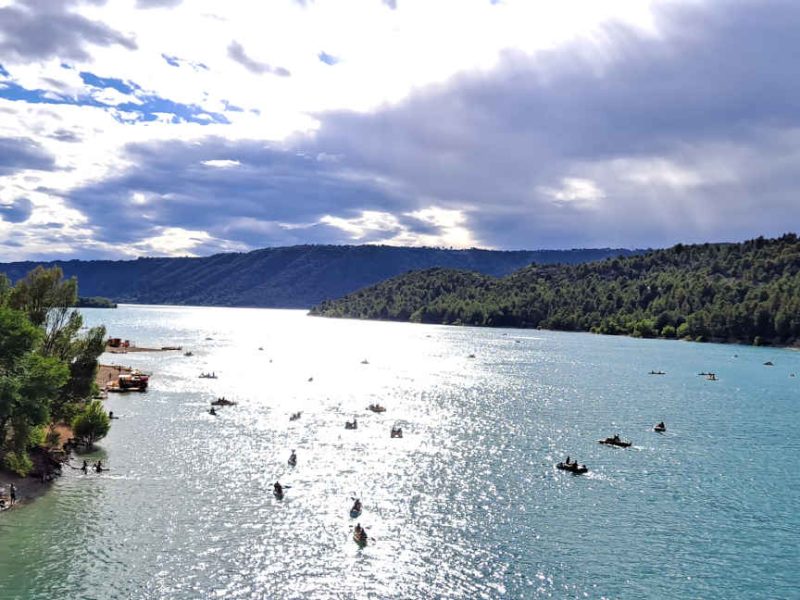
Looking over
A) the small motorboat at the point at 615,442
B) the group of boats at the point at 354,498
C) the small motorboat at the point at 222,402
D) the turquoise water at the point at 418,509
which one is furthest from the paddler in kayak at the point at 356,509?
the small motorboat at the point at 222,402

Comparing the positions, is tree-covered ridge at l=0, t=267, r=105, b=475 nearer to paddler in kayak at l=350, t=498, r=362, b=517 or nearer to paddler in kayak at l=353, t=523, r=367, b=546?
paddler in kayak at l=350, t=498, r=362, b=517

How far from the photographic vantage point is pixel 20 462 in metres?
61.5

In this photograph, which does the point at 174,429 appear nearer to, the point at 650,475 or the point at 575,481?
the point at 575,481

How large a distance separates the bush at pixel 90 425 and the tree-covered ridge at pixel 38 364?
1.82m

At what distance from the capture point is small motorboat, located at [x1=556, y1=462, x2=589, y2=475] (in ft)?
246

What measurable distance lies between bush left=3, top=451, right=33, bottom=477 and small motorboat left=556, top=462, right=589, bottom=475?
55.0 meters

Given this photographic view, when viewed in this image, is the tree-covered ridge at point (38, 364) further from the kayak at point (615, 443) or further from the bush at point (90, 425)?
the kayak at point (615, 443)

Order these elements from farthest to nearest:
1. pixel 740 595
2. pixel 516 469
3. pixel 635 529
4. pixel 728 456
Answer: pixel 728 456 < pixel 516 469 < pixel 635 529 < pixel 740 595

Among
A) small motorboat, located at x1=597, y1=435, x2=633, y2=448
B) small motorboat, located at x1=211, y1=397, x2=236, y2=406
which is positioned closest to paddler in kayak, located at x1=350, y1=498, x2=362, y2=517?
small motorboat, located at x1=597, y1=435, x2=633, y2=448

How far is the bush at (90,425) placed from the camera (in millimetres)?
79875

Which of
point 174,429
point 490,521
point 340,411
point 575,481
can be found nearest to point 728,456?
point 575,481

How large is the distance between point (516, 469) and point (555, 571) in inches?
1107

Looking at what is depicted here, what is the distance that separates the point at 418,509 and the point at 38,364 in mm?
39041

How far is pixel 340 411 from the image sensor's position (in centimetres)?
11431
